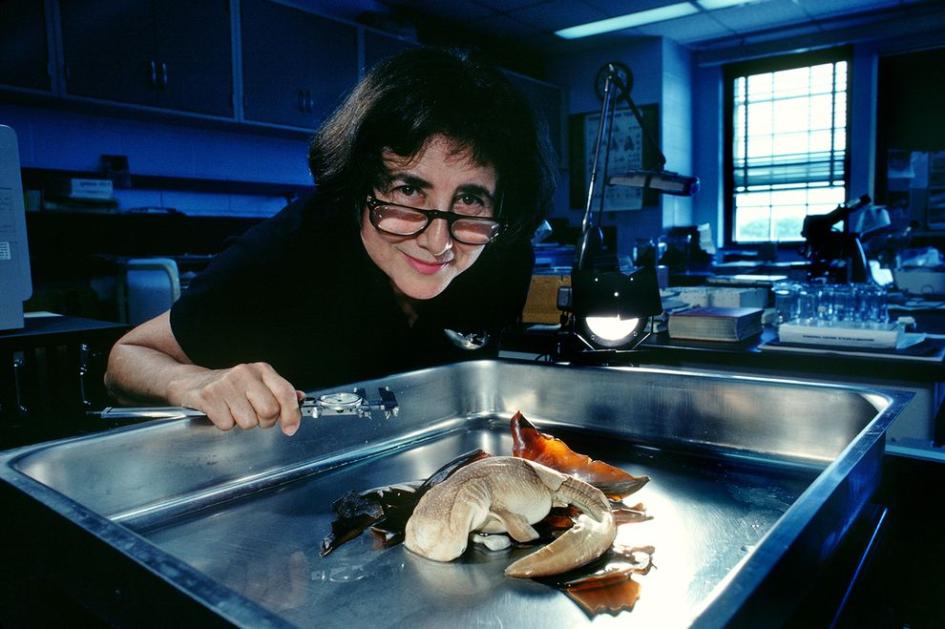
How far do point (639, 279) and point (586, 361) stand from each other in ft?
0.69

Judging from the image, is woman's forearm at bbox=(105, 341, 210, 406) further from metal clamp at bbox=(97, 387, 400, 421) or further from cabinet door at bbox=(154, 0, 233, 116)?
cabinet door at bbox=(154, 0, 233, 116)

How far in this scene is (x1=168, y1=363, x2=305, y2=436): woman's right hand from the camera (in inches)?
31.2

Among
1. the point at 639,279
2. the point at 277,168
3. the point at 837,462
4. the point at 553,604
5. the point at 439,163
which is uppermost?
the point at 277,168

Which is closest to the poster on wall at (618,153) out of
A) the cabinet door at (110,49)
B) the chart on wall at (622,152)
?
the chart on wall at (622,152)

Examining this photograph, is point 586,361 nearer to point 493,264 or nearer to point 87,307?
point 493,264

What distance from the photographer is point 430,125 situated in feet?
3.79

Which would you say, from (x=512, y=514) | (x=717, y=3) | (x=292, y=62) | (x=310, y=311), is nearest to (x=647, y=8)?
(x=717, y=3)

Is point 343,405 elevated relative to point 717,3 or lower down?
lower down

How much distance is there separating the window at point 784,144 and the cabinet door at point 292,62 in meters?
3.83

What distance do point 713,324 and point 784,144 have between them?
17.1ft

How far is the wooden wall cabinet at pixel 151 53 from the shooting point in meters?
3.38

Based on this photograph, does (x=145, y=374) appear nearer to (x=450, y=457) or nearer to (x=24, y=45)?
(x=450, y=457)

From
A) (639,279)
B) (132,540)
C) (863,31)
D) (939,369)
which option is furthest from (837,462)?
(863,31)

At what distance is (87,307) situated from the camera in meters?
3.65
